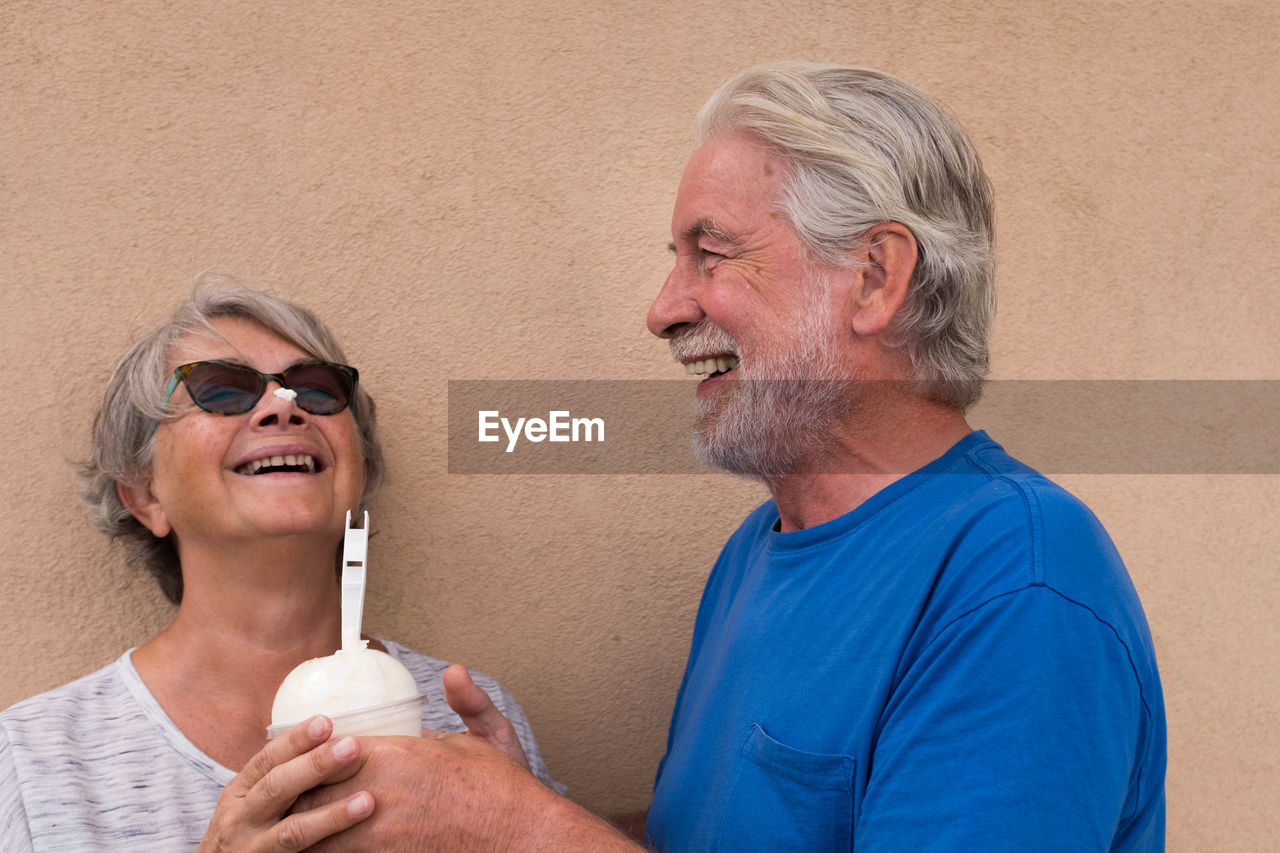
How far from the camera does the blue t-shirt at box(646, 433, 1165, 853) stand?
1294mm

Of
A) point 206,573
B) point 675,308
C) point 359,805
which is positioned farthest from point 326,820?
point 675,308

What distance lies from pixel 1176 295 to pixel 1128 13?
0.88 m

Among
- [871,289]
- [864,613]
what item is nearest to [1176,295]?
[871,289]

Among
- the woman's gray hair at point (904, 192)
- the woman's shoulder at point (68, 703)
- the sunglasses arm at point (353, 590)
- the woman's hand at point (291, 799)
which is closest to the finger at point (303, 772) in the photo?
the woman's hand at point (291, 799)

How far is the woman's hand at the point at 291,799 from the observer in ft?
4.51

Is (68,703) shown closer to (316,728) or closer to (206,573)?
(206,573)

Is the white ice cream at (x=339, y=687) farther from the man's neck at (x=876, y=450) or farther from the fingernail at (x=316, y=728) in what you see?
the man's neck at (x=876, y=450)

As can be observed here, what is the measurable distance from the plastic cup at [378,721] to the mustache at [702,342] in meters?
0.85

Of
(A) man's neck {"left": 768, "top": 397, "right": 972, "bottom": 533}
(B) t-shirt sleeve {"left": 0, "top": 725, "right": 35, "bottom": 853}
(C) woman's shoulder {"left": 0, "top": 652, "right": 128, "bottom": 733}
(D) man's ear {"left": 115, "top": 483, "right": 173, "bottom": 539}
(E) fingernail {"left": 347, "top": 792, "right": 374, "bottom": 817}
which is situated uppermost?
(A) man's neck {"left": 768, "top": 397, "right": 972, "bottom": 533}

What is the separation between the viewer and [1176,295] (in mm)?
3035

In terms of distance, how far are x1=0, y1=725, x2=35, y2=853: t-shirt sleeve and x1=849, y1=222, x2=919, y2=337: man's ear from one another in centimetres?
179

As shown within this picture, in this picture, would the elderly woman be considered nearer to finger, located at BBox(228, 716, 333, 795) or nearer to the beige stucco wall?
the beige stucco wall

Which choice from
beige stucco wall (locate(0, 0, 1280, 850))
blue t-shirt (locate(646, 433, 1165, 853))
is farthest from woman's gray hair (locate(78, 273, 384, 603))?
blue t-shirt (locate(646, 433, 1165, 853))

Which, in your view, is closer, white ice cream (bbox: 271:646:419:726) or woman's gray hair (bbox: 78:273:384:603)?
white ice cream (bbox: 271:646:419:726)
